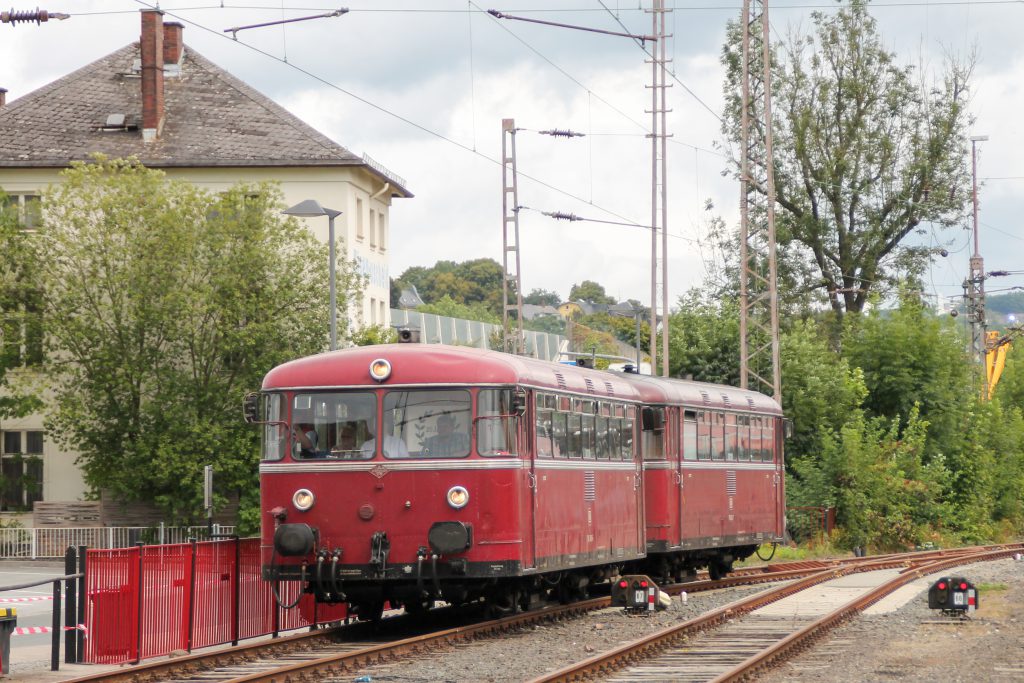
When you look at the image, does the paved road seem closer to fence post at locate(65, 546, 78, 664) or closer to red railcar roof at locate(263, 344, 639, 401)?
fence post at locate(65, 546, 78, 664)

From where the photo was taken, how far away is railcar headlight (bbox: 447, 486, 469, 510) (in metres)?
17.9

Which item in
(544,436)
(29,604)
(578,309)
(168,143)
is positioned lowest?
(29,604)

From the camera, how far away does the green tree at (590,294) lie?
179 m

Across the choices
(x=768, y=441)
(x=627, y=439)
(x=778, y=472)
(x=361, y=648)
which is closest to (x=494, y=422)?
(x=361, y=648)

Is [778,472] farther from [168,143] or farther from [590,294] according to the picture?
[590,294]

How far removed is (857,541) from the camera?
41.5 m

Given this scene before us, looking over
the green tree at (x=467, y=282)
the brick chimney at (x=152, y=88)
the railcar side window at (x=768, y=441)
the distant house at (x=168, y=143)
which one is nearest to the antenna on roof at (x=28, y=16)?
the railcar side window at (x=768, y=441)

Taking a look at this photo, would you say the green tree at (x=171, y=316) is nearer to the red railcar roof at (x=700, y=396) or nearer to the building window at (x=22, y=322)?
the building window at (x=22, y=322)

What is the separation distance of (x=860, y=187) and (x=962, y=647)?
4083 cm

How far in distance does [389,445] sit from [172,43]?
122ft

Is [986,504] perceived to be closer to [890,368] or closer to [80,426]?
[890,368]

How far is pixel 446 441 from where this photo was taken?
59.7 ft

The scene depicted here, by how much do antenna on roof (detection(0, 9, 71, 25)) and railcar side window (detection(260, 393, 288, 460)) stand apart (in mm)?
4544

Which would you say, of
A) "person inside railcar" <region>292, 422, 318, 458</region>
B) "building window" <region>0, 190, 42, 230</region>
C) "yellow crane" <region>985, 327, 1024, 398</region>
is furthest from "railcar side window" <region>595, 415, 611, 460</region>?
"yellow crane" <region>985, 327, 1024, 398</region>
